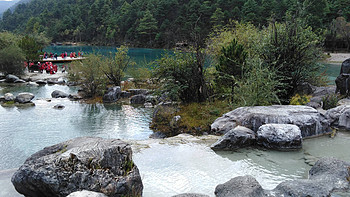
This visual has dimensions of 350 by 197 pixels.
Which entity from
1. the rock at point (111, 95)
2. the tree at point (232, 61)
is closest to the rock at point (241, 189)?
the tree at point (232, 61)

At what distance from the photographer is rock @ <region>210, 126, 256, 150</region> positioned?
7914 millimetres

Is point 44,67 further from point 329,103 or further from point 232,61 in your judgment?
point 329,103

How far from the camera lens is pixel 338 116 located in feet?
31.7

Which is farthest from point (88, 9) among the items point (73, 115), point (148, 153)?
point (148, 153)

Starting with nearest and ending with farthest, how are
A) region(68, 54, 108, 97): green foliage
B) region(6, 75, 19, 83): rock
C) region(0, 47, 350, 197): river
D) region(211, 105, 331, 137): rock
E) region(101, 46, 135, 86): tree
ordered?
region(0, 47, 350, 197): river, region(211, 105, 331, 137): rock, region(68, 54, 108, 97): green foliage, region(101, 46, 135, 86): tree, region(6, 75, 19, 83): rock

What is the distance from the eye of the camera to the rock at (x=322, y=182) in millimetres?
5066

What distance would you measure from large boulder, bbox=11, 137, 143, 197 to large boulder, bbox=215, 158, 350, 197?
68.2 inches

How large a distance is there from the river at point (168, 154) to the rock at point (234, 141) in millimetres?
231

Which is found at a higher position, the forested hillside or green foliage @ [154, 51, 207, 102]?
the forested hillside

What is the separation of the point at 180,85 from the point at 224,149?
4.75 metres

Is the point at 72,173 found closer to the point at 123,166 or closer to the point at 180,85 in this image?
the point at 123,166

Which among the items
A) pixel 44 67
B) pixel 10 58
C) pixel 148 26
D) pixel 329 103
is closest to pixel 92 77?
pixel 10 58

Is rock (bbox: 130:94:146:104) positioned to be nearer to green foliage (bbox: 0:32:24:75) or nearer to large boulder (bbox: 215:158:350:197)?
large boulder (bbox: 215:158:350:197)

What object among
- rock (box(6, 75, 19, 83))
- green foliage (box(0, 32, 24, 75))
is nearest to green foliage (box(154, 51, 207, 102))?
rock (box(6, 75, 19, 83))
